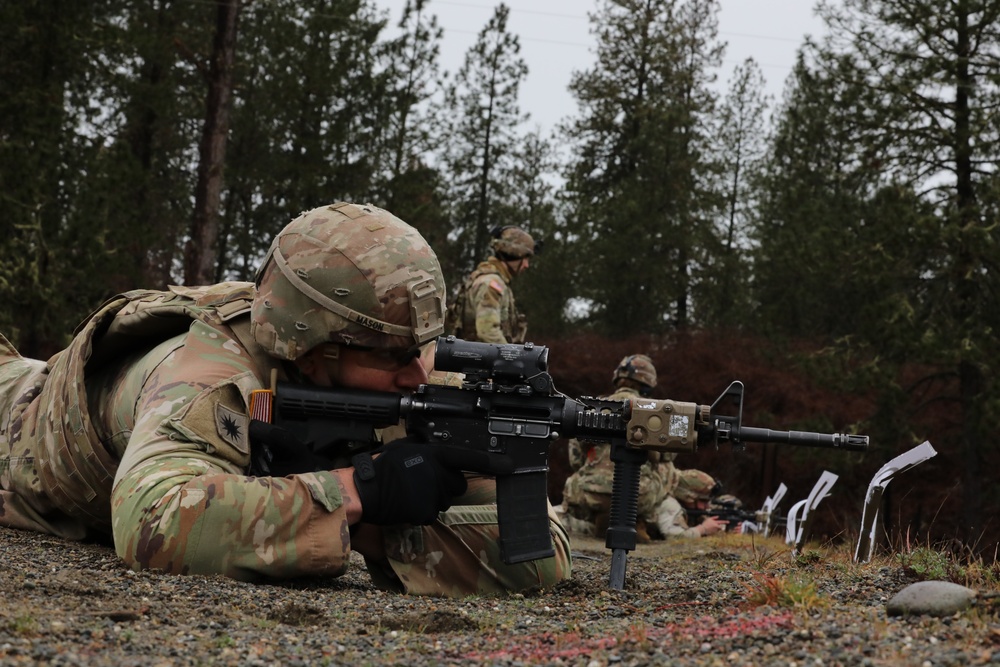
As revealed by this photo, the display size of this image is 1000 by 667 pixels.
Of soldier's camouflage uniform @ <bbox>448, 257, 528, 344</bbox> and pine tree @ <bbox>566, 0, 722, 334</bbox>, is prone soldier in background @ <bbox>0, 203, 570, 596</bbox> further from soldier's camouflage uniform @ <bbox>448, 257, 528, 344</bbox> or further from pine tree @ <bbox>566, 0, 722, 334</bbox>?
pine tree @ <bbox>566, 0, 722, 334</bbox>

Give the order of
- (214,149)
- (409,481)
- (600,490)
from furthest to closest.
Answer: (214,149) < (600,490) < (409,481)

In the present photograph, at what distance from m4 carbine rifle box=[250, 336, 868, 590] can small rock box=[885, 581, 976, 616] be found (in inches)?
47.9

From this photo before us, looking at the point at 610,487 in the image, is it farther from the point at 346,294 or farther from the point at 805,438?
the point at 346,294

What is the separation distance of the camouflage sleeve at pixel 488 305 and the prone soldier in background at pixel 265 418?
6915 millimetres

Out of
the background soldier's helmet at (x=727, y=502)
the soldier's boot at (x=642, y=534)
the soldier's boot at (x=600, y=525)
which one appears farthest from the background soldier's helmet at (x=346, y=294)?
the background soldier's helmet at (x=727, y=502)

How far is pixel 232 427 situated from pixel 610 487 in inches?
320

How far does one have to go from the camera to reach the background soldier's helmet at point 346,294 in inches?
181

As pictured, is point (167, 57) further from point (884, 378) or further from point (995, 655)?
point (995, 655)

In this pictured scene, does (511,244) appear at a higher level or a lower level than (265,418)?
higher

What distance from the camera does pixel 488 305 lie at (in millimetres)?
12289

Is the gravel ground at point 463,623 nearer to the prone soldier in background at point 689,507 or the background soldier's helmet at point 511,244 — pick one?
the prone soldier in background at point 689,507

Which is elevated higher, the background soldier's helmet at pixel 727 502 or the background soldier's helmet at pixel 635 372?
the background soldier's helmet at pixel 635 372

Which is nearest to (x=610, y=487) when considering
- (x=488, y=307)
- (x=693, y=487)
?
(x=488, y=307)

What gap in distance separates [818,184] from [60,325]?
16715mm
